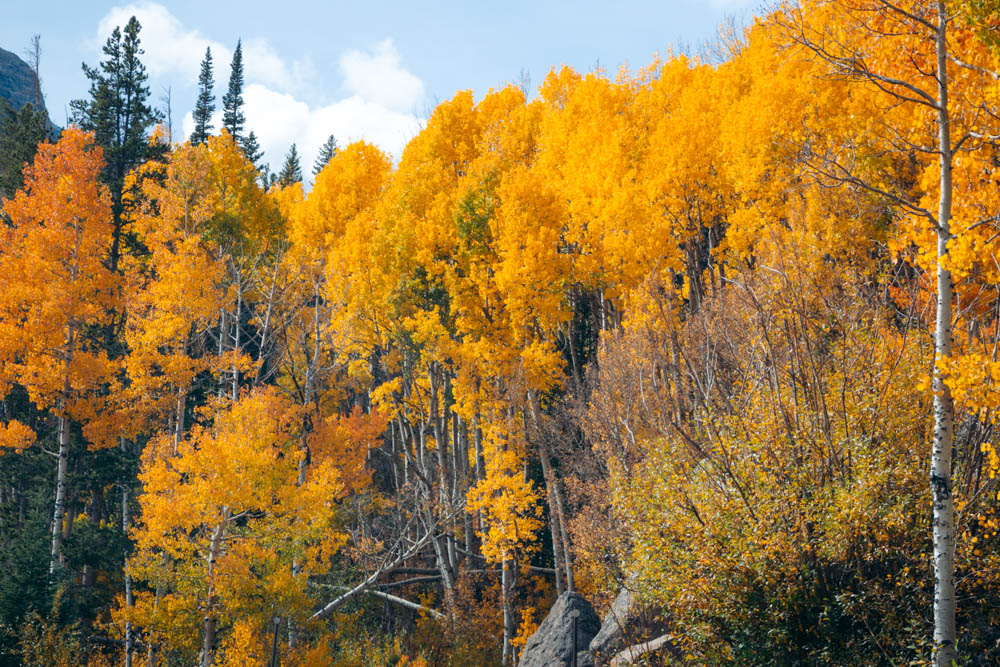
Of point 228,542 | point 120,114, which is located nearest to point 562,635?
point 228,542

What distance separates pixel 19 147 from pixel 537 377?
2018 cm

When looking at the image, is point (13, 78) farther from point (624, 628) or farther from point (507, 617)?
point (624, 628)

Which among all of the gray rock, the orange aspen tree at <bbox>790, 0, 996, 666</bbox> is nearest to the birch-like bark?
the gray rock

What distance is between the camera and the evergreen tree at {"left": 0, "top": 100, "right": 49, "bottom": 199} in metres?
24.6

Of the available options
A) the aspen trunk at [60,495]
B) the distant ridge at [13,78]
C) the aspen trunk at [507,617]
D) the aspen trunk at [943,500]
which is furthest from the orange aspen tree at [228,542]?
Answer: the distant ridge at [13,78]

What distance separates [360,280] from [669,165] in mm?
9373

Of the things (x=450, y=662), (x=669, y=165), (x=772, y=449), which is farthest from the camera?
(x=669, y=165)

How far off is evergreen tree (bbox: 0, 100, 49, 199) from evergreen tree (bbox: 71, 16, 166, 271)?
1557 millimetres

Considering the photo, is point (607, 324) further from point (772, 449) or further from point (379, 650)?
point (772, 449)

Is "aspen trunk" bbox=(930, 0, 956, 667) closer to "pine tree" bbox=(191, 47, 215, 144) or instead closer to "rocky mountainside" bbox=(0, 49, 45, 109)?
"pine tree" bbox=(191, 47, 215, 144)

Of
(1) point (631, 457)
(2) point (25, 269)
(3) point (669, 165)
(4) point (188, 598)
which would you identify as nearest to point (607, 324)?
(3) point (669, 165)

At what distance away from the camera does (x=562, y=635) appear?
47.2 feet

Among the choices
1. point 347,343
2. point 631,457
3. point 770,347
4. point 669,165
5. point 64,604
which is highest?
point 669,165

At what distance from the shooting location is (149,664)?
16359 millimetres
